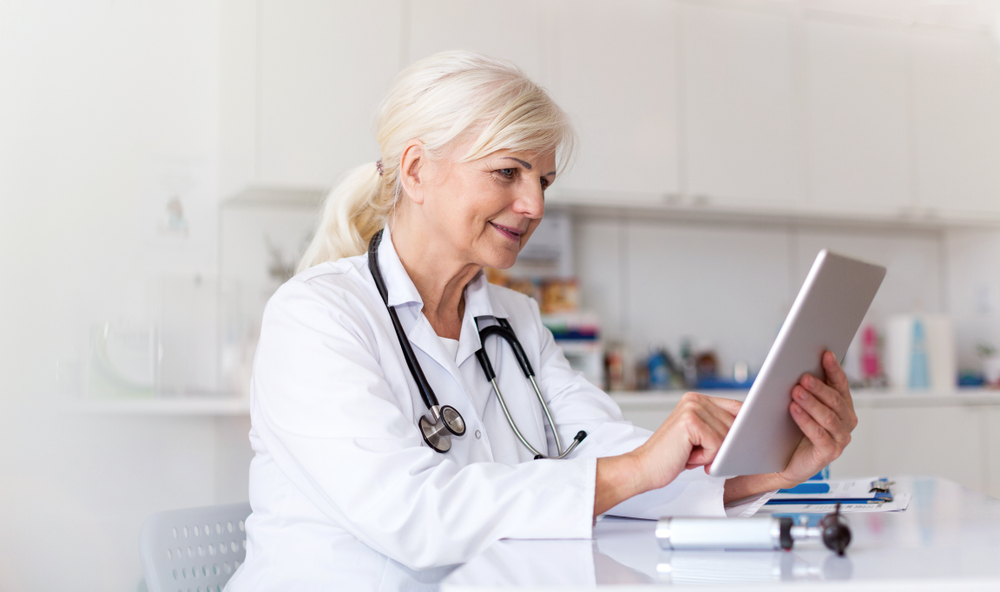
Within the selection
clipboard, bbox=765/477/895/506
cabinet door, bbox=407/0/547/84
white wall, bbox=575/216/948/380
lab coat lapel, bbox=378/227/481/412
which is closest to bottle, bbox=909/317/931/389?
white wall, bbox=575/216/948/380

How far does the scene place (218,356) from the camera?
9.00ft

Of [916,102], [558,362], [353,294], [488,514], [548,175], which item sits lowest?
[488,514]

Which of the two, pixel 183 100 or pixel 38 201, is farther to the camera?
pixel 183 100

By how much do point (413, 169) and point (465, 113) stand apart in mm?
141

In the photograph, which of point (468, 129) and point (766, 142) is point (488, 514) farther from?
point (766, 142)

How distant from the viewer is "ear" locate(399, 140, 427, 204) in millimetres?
1299

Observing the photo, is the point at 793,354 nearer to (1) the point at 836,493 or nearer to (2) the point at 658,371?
(1) the point at 836,493

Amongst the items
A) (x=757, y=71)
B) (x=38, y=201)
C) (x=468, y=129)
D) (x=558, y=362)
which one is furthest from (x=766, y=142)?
(x=38, y=201)

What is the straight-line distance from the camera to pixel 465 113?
1.24m

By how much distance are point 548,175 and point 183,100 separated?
6.15ft

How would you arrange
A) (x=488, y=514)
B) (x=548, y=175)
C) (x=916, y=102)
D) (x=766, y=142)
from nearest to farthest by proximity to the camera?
1. (x=488, y=514)
2. (x=548, y=175)
3. (x=766, y=142)
4. (x=916, y=102)

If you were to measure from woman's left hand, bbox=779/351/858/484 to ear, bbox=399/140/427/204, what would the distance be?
26.3 inches

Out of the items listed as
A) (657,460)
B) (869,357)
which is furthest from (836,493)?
A: (869,357)

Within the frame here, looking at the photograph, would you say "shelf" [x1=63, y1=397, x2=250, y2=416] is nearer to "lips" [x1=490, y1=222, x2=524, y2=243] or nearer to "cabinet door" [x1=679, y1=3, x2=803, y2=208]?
"lips" [x1=490, y1=222, x2=524, y2=243]
